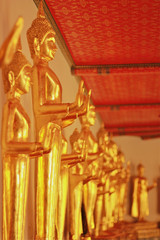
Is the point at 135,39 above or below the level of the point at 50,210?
above

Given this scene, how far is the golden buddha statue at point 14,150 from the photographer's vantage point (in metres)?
2.50

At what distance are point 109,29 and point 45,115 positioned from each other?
1598 mm

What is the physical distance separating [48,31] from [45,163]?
84 centimetres

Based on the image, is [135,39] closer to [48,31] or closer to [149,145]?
[48,31]

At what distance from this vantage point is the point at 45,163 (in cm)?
303

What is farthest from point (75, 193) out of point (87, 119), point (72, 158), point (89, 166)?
point (72, 158)

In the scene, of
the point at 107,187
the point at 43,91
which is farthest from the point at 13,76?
the point at 107,187

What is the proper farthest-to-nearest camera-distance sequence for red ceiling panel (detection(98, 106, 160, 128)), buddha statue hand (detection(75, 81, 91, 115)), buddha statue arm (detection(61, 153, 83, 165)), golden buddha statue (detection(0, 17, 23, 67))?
red ceiling panel (detection(98, 106, 160, 128)) → buddha statue arm (detection(61, 153, 83, 165)) → buddha statue hand (detection(75, 81, 91, 115)) → golden buddha statue (detection(0, 17, 23, 67))

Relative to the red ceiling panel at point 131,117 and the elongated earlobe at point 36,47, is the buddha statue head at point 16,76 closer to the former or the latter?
the elongated earlobe at point 36,47

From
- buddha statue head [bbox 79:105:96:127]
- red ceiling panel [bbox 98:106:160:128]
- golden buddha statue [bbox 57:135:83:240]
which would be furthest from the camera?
red ceiling panel [bbox 98:106:160:128]

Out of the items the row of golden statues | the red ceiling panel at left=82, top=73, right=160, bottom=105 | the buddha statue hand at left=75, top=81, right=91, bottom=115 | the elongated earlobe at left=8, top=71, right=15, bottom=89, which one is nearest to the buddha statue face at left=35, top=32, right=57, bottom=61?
the row of golden statues

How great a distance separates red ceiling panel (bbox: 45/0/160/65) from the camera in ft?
12.2

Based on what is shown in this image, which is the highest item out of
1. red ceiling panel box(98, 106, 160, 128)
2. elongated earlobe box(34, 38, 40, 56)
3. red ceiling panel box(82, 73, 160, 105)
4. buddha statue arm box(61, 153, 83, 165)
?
red ceiling panel box(98, 106, 160, 128)

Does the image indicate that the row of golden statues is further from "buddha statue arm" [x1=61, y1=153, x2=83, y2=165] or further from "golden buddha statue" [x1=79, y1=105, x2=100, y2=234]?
"golden buddha statue" [x1=79, y1=105, x2=100, y2=234]
